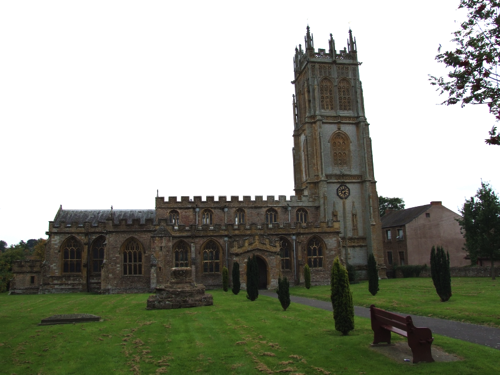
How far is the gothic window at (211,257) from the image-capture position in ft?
124

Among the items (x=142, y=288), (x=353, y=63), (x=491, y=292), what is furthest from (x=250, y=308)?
(x=353, y=63)

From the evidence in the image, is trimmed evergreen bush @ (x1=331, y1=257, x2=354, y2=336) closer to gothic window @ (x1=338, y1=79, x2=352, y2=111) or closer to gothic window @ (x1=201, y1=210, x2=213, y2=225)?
gothic window @ (x1=201, y1=210, x2=213, y2=225)

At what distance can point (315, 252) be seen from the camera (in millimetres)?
39781

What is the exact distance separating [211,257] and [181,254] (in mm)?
2699

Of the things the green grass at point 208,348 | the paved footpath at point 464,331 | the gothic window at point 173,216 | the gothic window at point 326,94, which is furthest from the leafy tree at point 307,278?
the gothic window at point 326,94

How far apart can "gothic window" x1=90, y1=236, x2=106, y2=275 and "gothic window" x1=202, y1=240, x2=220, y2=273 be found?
1014cm

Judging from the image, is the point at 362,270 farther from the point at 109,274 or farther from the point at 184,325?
the point at 184,325

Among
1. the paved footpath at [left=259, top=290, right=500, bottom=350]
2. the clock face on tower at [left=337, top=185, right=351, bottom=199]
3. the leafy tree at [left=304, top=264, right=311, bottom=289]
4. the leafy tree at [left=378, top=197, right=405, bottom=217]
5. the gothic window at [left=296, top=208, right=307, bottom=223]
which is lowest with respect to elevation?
the paved footpath at [left=259, top=290, right=500, bottom=350]

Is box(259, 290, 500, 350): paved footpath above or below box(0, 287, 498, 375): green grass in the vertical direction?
below

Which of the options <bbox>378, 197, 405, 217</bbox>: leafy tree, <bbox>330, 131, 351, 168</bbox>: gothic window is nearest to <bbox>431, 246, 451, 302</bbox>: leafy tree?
<bbox>330, 131, 351, 168</bbox>: gothic window

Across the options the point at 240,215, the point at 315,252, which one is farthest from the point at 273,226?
the point at 240,215

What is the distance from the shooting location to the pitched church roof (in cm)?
4344

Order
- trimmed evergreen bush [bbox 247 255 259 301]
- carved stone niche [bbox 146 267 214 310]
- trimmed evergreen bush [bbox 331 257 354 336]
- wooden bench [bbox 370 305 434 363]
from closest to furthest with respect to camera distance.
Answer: wooden bench [bbox 370 305 434 363] < trimmed evergreen bush [bbox 331 257 354 336] < carved stone niche [bbox 146 267 214 310] < trimmed evergreen bush [bbox 247 255 259 301]

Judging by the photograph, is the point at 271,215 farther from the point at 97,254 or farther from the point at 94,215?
the point at 94,215
